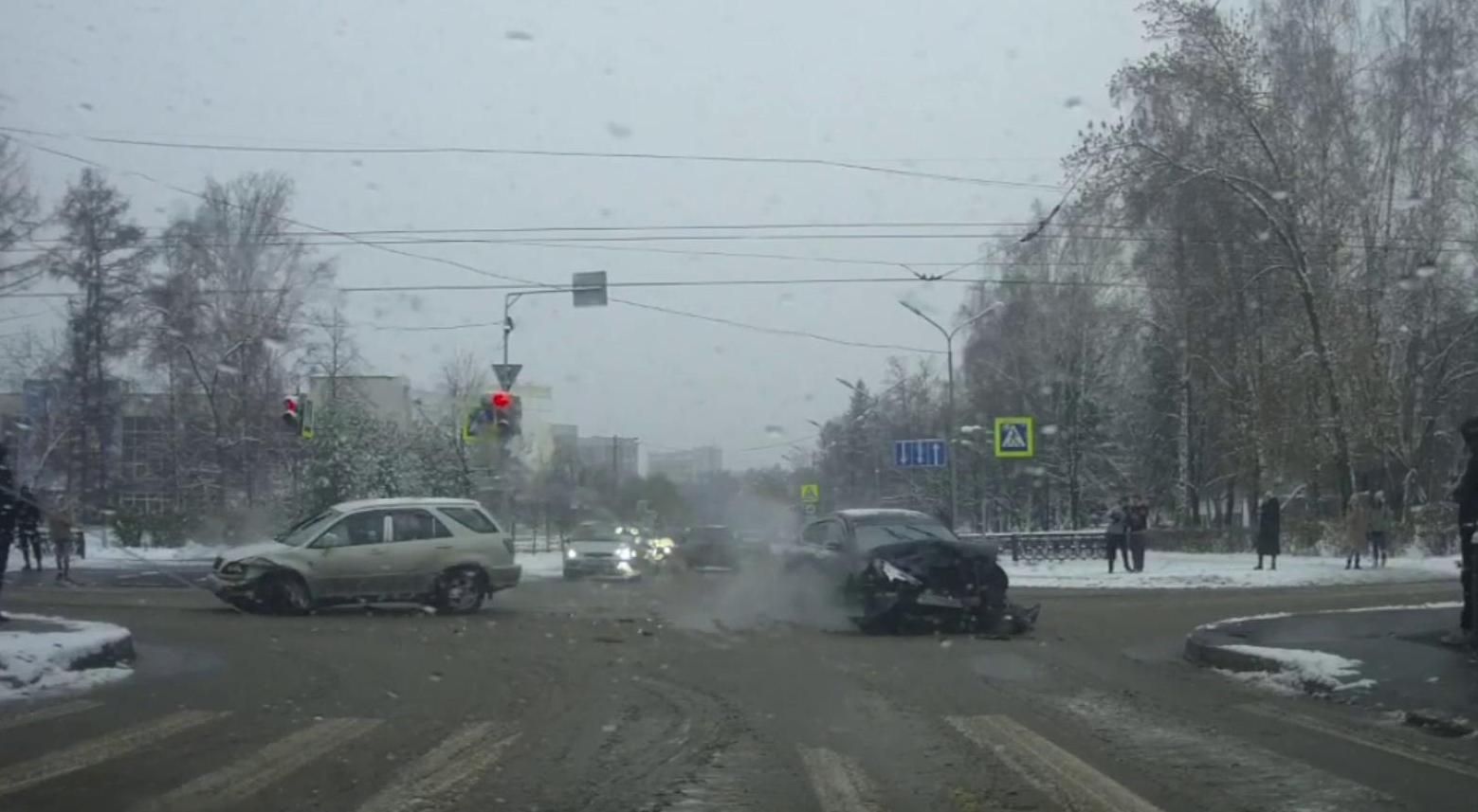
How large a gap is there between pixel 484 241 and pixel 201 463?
27.7 metres

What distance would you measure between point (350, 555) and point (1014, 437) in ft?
65.4

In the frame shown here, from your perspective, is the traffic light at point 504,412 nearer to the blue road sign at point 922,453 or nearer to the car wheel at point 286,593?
the car wheel at point 286,593

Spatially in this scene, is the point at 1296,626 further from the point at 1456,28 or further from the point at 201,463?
the point at 201,463

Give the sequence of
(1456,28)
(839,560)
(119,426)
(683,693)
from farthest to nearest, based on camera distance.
Answer: (119,426) < (1456,28) < (839,560) < (683,693)

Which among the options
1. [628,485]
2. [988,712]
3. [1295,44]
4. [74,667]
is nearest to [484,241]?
[74,667]

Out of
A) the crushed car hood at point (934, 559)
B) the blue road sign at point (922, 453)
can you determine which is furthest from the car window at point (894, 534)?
the blue road sign at point (922, 453)

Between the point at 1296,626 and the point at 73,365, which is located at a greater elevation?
the point at 73,365

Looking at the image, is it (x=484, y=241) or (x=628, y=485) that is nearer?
(x=484, y=241)

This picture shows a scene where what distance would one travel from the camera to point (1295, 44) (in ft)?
136

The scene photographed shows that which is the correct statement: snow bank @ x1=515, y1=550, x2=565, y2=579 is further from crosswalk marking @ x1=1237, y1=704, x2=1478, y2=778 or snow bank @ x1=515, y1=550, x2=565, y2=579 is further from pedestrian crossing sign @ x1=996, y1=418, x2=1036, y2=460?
crosswalk marking @ x1=1237, y1=704, x2=1478, y2=778

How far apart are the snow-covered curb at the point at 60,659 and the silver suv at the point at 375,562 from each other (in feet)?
17.8

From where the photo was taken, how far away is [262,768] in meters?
8.40

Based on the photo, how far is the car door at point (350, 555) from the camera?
20.4m

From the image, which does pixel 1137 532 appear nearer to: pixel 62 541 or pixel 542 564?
pixel 542 564
